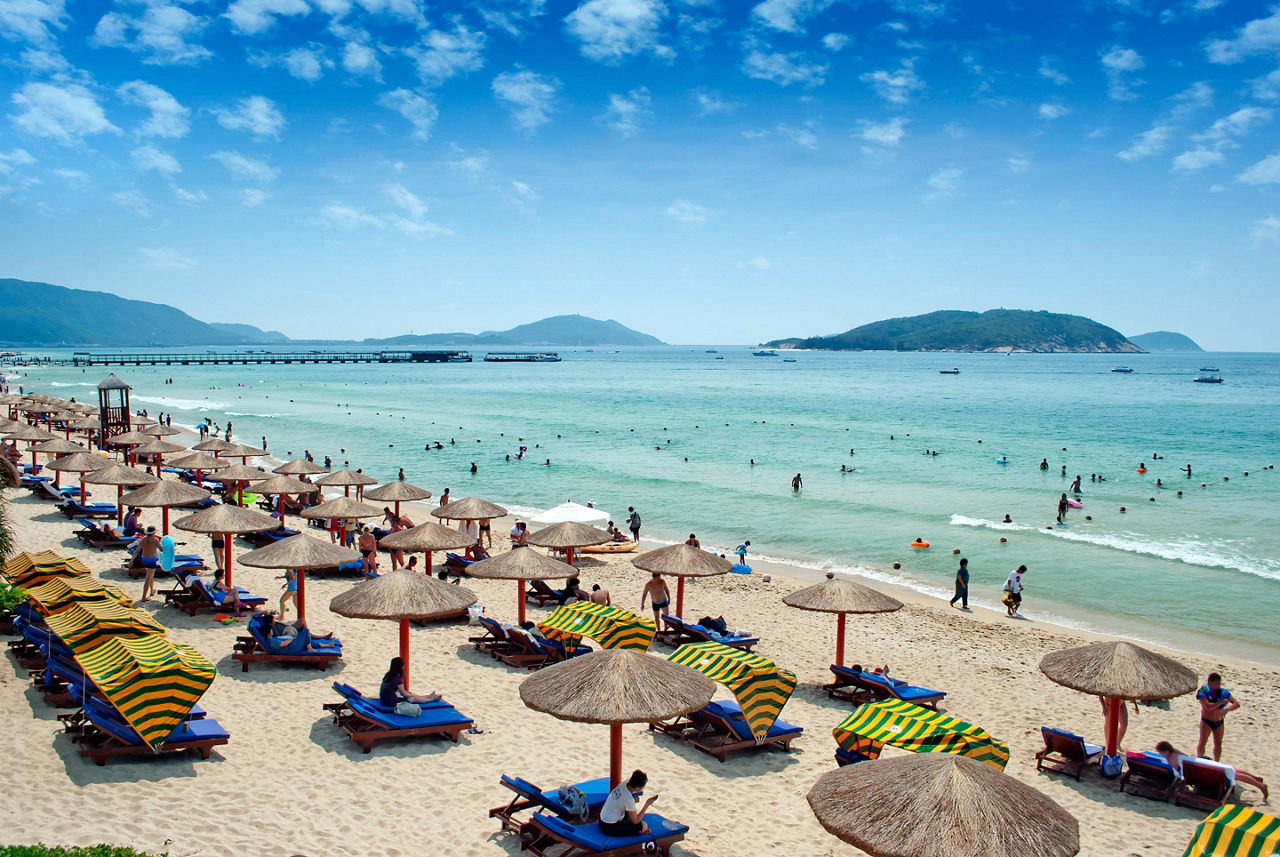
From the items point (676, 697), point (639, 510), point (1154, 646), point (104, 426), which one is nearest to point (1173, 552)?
point (1154, 646)

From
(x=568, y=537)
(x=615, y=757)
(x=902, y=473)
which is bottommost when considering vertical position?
(x=902, y=473)

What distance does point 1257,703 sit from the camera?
1326 centimetres

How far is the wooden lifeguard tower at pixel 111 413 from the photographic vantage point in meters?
32.4

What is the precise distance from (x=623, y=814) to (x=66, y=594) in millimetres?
8180

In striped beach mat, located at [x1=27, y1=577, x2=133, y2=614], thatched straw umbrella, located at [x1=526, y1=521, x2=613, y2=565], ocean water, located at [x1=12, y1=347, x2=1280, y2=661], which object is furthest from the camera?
ocean water, located at [x1=12, y1=347, x2=1280, y2=661]

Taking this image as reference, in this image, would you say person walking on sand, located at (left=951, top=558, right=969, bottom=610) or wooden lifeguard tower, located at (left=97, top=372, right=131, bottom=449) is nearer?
person walking on sand, located at (left=951, top=558, right=969, bottom=610)

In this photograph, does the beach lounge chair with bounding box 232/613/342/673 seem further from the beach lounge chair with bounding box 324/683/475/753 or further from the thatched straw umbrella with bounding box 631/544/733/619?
the thatched straw umbrella with bounding box 631/544/733/619

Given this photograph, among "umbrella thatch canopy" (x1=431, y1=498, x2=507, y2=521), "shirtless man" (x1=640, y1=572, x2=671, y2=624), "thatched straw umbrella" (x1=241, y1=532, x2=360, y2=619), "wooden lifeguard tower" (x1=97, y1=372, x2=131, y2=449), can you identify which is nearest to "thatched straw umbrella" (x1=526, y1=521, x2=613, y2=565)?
"shirtless man" (x1=640, y1=572, x2=671, y2=624)

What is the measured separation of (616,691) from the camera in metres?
7.36

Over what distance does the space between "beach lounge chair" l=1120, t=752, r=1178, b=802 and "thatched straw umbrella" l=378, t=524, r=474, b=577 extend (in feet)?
36.2

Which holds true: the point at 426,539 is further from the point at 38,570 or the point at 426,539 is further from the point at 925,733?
the point at 925,733

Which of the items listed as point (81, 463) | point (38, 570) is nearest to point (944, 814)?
point (38, 570)

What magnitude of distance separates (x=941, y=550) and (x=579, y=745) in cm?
1814

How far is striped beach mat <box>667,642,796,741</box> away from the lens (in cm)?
966
